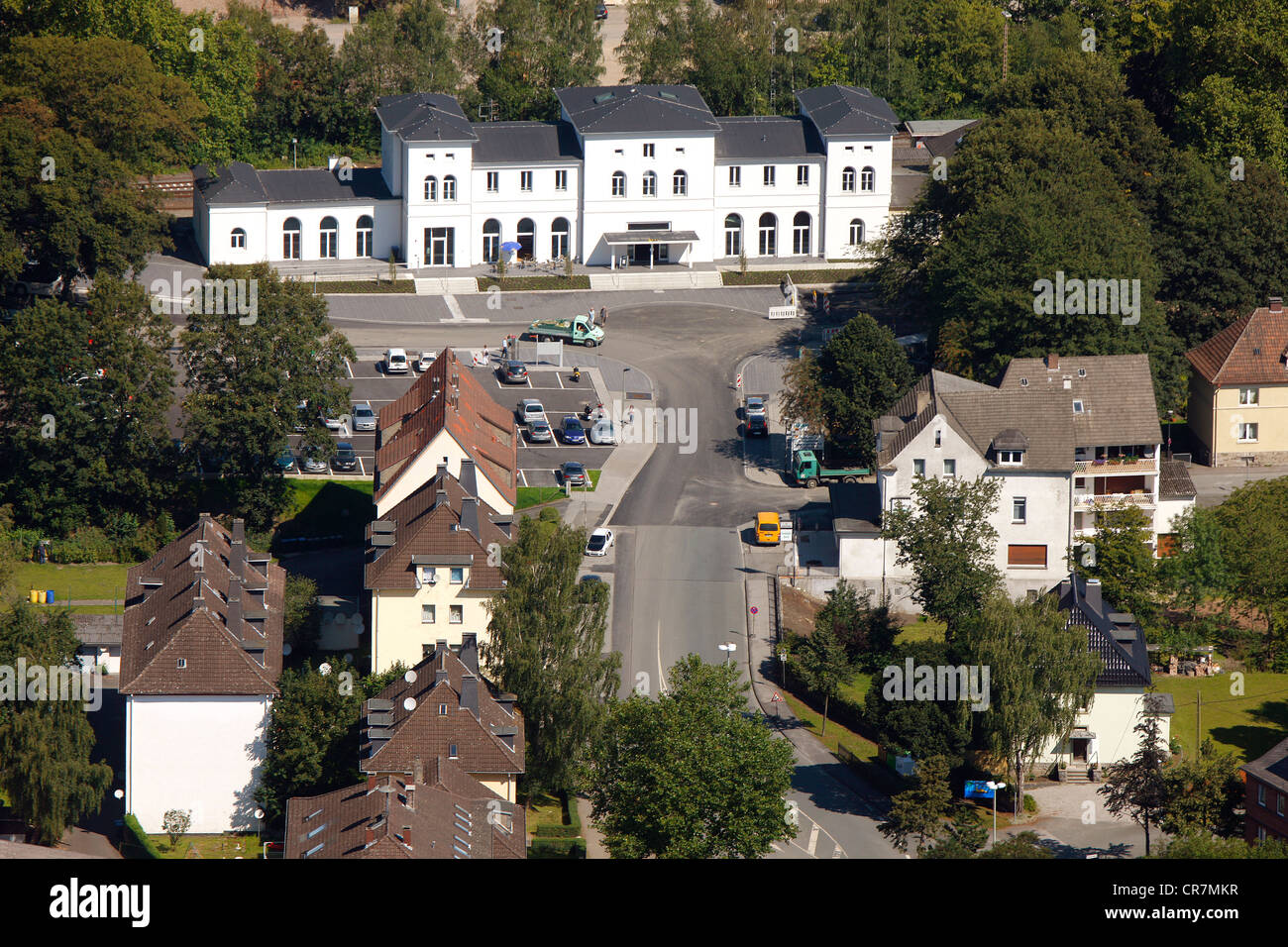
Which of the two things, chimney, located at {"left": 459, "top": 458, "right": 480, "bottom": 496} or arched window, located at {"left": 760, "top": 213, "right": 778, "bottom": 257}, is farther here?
arched window, located at {"left": 760, "top": 213, "right": 778, "bottom": 257}

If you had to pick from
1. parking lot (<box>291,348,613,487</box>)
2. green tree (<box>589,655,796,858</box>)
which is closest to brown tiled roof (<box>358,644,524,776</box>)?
green tree (<box>589,655,796,858</box>)

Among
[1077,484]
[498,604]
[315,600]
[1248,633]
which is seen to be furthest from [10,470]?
[1248,633]

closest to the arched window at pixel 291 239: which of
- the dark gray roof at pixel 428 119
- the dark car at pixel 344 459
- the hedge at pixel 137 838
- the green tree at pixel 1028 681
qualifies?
the dark gray roof at pixel 428 119

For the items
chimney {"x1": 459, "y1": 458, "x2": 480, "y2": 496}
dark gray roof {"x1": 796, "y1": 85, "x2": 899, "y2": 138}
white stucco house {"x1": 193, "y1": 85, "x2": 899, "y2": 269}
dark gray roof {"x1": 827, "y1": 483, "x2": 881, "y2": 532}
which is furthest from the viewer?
dark gray roof {"x1": 796, "y1": 85, "x2": 899, "y2": 138}

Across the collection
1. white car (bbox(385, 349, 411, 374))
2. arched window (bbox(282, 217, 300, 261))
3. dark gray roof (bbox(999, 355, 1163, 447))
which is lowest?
dark gray roof (bbox(999, 355, 1163, 447))

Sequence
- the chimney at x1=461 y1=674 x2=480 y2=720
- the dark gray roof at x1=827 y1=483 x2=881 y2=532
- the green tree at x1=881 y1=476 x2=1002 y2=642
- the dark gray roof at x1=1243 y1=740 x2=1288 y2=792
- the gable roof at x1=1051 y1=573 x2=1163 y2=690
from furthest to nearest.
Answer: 1. the dark gray roof at x1=827 y1=483 x2=881 y2=532
2. the green tree at x1=881 y1=476 x2=1002 y2=642
3. the gable roof at x1=1051 y1=573 x2=1163 y2=690
4. the chimney at x1=461 y1=674 x2=480 y2=720
5. the dark gray roof at x1=1243 y1=740 x2=1288 y2=792

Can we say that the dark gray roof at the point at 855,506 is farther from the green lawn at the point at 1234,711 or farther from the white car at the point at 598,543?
the green lawn at the point at 1234,711

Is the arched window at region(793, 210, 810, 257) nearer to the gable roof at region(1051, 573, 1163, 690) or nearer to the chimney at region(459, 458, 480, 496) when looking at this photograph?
the chimney at region(459, 458, 480, 496)
